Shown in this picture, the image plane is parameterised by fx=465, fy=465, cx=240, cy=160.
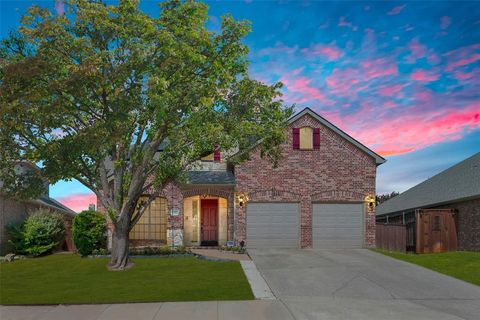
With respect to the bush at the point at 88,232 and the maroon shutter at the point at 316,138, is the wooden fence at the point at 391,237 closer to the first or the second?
the maroon shutter at the point at 316,138

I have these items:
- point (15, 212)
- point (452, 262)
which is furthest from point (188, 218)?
point (452, 262)

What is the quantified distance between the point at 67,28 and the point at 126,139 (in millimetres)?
4427

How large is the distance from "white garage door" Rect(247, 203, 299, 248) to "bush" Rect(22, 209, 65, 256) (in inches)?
400

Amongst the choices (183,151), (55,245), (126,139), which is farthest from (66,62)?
(55,245)

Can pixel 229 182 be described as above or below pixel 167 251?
above

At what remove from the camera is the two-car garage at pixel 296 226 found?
25.2 metres

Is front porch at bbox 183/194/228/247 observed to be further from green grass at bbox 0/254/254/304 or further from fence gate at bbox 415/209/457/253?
fence gate at bbox 415/209/457/253

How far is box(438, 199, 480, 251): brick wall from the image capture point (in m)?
21.8

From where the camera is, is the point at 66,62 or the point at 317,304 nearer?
the point at 317,304

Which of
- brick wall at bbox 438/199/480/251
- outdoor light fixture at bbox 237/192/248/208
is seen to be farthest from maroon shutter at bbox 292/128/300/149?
brick wall at bbox 438/199/480/251

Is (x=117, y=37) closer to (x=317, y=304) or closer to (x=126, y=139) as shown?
(x=126, y=139)

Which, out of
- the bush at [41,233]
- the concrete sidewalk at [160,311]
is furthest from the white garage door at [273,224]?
the concrete sidewalk at [160,311]

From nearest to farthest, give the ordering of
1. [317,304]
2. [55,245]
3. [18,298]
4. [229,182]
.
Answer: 1. [317,304]
2. [18,298]
3. [55,245]
4. [229,182]

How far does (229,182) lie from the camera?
85.0ft
